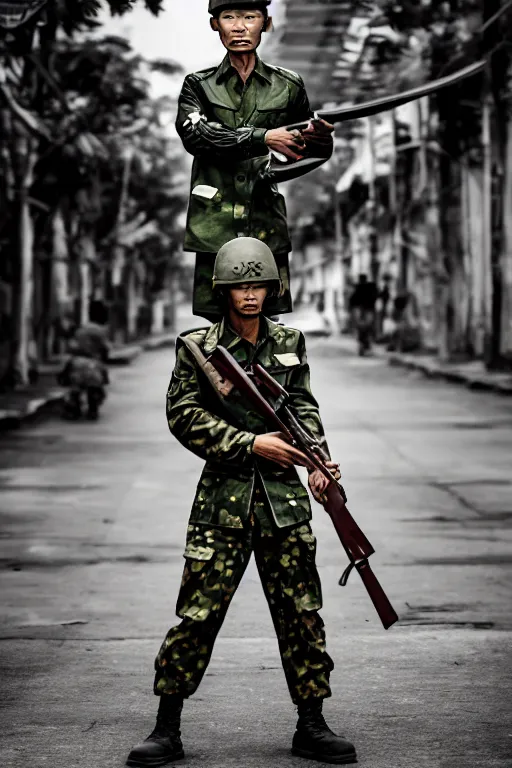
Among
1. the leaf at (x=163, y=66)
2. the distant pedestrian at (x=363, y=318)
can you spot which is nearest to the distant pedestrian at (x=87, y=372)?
the leaf at (x=163, y=66)

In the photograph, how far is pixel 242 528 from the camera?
5.18 m

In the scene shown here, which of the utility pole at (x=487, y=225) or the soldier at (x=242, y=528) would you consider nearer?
the soldier at (x=242, y=528)

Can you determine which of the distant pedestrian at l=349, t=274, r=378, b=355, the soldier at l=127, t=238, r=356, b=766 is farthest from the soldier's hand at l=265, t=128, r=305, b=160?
the distant pedestrian at l=349, t=274, r=378, b=355

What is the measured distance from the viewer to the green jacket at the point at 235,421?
204 inches

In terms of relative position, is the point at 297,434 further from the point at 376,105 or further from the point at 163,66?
the point at 163,66

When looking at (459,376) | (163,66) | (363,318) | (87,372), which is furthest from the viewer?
(363,318)

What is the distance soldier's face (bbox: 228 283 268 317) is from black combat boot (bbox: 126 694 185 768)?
1312 millimetres

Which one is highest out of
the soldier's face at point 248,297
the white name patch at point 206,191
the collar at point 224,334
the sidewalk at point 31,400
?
the white name patch at point 206,191


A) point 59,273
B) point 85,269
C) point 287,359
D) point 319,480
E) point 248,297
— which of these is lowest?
point 319,480

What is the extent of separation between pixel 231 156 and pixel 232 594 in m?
1.60

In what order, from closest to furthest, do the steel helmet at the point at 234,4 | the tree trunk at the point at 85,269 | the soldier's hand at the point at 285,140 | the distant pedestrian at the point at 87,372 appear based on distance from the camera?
the steel helmet at the point at 234,4 < the soldier's hand at the point at 285,140 < the distant pedestrian at the point at 87,372 < the tree trunk at the point at 85,269

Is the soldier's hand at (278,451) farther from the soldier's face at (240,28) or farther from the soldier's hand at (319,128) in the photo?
the soldier's face at (240,28)

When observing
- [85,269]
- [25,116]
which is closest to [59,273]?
[85,269]

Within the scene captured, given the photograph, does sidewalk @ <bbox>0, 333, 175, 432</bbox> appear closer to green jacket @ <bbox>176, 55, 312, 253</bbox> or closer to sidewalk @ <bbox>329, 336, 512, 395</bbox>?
sidewalk @ <bbox>329, 336, 512, 395</bbox>
